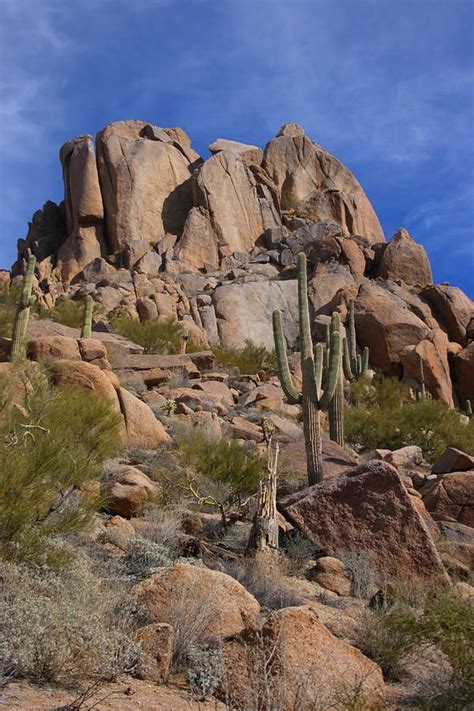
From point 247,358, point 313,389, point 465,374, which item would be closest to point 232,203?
point 247,358

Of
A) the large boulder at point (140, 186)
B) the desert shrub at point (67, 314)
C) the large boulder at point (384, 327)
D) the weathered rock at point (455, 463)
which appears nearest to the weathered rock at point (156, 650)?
the weathered rock at point (455, 463)

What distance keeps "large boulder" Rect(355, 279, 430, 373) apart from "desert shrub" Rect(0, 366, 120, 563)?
78.6 feet

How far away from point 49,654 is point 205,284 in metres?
33.5

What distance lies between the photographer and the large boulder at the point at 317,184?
1890 inches

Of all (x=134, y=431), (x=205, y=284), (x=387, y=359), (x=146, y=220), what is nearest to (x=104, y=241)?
(x=146, y=220)

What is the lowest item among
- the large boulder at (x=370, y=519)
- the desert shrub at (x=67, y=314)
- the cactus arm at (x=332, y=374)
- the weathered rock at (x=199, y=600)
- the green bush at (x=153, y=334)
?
the weathered rock at (x=199, y=600)

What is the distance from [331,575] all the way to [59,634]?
168 inches

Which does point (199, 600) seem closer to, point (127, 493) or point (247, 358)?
point (127, 493)

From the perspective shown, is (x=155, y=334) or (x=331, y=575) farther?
(x=155, y=334)

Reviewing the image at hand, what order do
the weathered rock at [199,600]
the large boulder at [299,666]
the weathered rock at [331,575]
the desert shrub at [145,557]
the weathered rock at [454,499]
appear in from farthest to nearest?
the weathered rock at [454,499] < the weathered rock at [331,575] < the desert shrub at [145,557] < the weathered rock at [199,600] < the large boulder at [299,666]

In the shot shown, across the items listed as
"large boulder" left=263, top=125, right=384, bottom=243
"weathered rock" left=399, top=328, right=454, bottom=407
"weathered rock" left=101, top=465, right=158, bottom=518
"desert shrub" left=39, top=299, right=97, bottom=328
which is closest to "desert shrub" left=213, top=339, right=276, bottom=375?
"desert shrub" left=39, top=299, right=97, bottom=328

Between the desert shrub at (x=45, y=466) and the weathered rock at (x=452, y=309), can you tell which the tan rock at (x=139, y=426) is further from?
the weathered rock at (x=452, y=309)

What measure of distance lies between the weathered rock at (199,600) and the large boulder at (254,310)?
89.5 feet

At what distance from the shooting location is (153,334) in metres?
25.5
